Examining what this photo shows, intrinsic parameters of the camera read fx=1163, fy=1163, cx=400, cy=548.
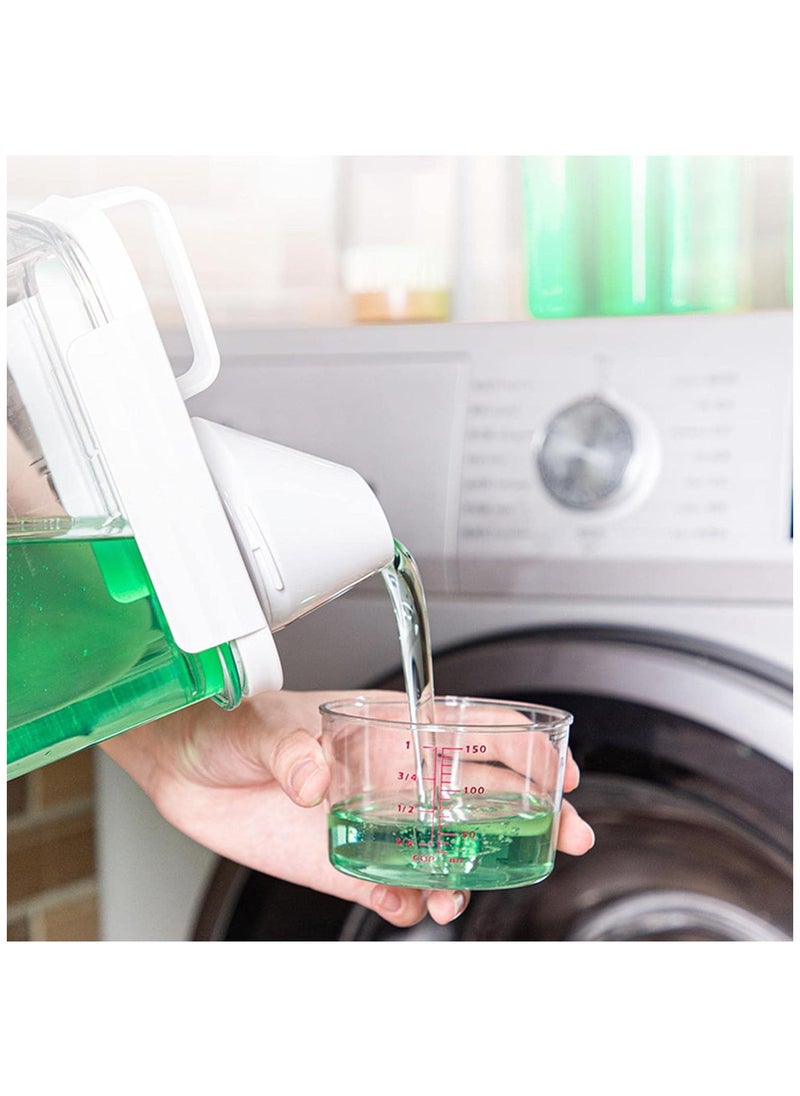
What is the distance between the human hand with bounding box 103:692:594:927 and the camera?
577mm

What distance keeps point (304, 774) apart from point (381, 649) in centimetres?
25

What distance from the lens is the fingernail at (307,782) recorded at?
451 millimetres

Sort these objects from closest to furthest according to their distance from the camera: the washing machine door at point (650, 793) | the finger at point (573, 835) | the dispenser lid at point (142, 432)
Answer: the dispenser lid at point (142, 432), the finger at point (573, 835), the washing machine door at point (650, 793)

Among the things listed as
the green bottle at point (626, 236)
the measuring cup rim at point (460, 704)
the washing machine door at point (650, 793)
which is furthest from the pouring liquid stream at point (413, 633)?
the green bottle at point (626, 236)

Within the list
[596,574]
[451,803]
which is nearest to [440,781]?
[451,803]

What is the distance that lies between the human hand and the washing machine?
0.33 ft

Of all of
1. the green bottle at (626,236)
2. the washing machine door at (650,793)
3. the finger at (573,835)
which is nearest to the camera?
the finger at (573,835)

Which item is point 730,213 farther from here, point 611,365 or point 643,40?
point 643,40

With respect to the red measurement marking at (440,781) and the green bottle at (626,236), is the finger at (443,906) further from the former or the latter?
the green bottle at (626,236)

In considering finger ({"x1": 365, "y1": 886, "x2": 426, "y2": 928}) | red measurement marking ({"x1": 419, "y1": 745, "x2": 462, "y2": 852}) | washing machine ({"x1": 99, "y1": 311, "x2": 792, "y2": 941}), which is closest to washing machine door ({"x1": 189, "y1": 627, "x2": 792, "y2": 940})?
washing machine ({"x1": 99, "y1": 311, "x2": 792, "y2": 941})

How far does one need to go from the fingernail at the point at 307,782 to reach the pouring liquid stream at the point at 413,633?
4cm

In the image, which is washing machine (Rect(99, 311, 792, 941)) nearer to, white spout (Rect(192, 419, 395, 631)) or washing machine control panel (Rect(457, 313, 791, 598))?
washing machine control panel (Rect(457, 313, 791, 598))

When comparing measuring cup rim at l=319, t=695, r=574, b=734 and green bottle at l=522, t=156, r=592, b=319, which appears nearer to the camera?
measuring cup rim at l=319, t=695, r=574, b=734
